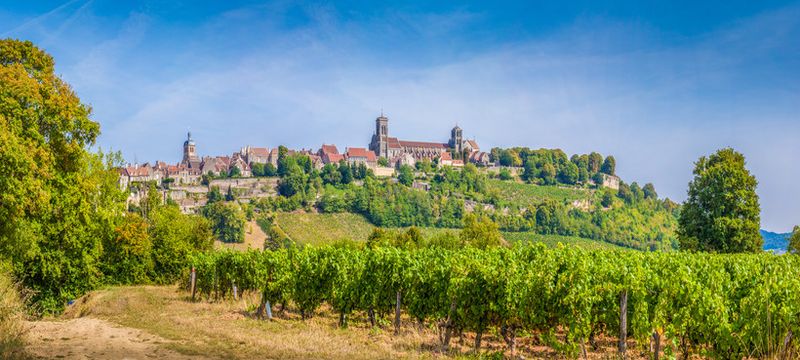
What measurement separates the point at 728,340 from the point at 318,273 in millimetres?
10750

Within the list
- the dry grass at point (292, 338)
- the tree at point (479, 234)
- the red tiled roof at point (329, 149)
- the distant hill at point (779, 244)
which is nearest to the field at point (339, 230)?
the distant hill at point (779, 244)

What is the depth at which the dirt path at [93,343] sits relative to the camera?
10.4 m

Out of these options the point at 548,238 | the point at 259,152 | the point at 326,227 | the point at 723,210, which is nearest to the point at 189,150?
the point at 259,152

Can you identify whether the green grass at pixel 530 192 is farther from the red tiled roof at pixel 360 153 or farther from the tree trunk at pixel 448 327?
the tree trunk at pixel 448 327

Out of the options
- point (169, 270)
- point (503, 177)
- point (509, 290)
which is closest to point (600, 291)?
point (509, 290)

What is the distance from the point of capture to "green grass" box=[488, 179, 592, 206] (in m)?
142

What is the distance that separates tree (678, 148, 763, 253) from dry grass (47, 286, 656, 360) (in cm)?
2082

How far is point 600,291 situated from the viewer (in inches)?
382

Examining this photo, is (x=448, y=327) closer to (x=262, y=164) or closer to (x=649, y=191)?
(x=262, y=164)

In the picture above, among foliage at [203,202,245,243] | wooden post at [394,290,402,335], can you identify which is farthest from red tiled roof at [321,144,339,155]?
wooden post at [394,290,402,335]

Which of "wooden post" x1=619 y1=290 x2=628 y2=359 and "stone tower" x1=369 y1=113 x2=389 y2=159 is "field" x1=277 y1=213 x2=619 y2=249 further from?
"wooden post" x1=619 y1=290 x2=628 y2=359

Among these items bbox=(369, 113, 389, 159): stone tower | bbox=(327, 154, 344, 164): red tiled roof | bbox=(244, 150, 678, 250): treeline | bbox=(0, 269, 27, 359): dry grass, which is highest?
bbox=(369, 113, 389, 159): stone tower

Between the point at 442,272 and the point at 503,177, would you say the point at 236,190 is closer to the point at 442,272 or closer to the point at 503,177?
the point at 503,177

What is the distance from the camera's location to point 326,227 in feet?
342
